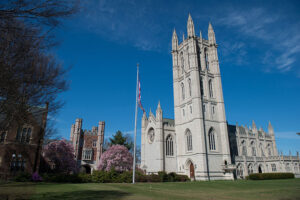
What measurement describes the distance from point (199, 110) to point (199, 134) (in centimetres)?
470

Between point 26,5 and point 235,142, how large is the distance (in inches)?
2109

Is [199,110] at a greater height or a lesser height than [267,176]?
greater

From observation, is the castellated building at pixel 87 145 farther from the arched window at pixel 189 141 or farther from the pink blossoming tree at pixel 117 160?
the arched window at pixel 189 141

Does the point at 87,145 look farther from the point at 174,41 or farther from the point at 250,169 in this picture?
the point at 250,169

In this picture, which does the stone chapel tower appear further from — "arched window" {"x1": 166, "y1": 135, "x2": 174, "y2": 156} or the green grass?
the green grass

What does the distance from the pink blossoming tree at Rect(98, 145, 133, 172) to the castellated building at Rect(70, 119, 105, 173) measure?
7532mm

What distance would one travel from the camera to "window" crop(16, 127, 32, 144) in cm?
3036

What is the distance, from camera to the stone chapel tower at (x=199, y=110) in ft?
132

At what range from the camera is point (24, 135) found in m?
31.2

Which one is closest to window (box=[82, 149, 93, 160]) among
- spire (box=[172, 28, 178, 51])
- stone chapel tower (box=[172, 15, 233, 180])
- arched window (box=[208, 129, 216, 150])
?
stone chapel tower (box=[172, 15, 233, 180])

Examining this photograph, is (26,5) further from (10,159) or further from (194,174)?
(194,174)

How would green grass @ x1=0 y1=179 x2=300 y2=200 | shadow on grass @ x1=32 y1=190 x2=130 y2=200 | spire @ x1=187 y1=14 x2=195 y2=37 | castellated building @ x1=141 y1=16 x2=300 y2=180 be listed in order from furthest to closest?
spire @ x1=187 y1=14 x2=195 y2=37 < castellated building @ x1=141 y1=16 x2=300 y2=180 < green grass @ x1=0 y1=179 x2=300 y2=200 < shadow on grass @ x1=32 y1=190 x2=130 y2=200

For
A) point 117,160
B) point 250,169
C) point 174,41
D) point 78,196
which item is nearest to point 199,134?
point 250,169

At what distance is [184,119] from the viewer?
4647 cm
